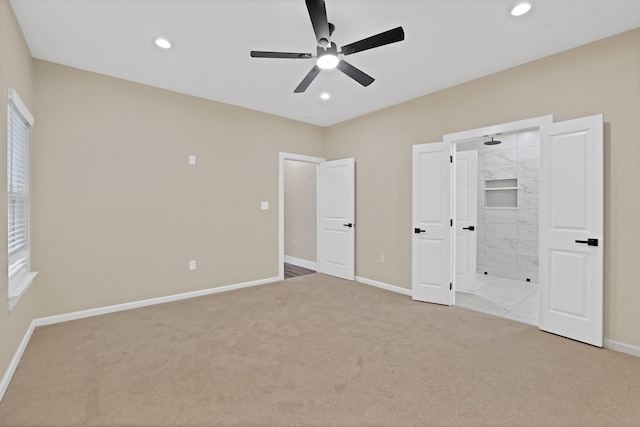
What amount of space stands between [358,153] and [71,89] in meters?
3.80

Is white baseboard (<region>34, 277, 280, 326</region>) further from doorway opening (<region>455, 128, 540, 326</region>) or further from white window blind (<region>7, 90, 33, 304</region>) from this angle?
doorway opening (<region>455, 128, 540, 326</region>)

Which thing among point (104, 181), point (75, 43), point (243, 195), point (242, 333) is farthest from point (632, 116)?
point (104, 181)

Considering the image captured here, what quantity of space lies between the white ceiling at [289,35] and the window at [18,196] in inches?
29.0

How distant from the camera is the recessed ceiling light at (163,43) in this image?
2.75 metres

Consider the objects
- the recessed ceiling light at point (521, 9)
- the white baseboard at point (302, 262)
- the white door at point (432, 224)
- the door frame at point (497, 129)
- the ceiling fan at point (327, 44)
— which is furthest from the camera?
the white baseboard at point (302, 262)

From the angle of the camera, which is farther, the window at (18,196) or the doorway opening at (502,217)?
the doorway opening at (502,217)

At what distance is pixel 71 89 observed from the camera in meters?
3.27

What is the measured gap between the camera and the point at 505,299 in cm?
419

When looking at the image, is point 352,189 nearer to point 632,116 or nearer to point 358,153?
point 358,153

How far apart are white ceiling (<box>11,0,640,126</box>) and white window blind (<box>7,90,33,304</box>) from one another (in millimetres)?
737

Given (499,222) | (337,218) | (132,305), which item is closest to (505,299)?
(499,222)

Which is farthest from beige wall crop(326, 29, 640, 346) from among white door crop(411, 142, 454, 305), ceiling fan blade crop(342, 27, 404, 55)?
ceiling fan blade crop(342, 27, 404, 55)

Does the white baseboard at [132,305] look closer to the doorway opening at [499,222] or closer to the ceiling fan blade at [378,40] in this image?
the doorway opening at [499,222]

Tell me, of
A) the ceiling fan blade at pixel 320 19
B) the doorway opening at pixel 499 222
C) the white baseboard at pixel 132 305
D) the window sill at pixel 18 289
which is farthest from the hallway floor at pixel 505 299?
the window sill at pixel 18 289
